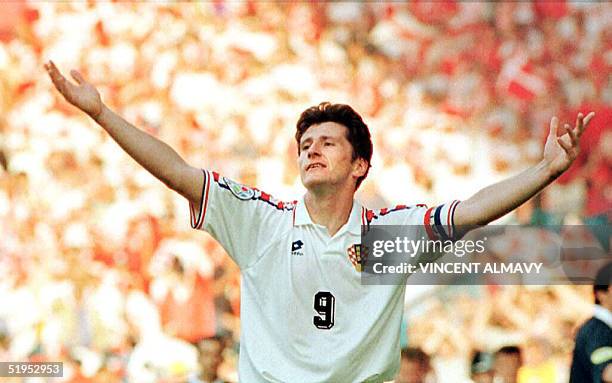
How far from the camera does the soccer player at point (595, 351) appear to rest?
2.85 m

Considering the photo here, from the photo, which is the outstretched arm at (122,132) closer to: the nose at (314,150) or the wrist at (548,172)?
the nose at (314,150)

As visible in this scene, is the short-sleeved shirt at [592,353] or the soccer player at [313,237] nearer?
the soccer player at [313,237]

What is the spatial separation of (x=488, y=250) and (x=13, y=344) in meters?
1.85

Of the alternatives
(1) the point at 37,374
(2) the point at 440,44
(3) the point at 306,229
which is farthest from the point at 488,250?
(3) the point at 306,229

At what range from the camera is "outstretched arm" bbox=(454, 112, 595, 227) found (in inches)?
81.6

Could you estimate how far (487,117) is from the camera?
14.6 ft

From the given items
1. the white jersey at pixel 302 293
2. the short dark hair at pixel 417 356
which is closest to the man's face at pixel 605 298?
the short dark hair at pixel 417 356

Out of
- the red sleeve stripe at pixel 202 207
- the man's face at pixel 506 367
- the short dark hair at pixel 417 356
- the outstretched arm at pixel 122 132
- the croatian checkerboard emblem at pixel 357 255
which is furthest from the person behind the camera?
the short dark hair at pixel 417 356

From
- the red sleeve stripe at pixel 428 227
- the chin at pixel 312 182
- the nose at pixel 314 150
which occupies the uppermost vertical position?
the nose at pixel 314 150

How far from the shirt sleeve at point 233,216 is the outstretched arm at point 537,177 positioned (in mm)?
445

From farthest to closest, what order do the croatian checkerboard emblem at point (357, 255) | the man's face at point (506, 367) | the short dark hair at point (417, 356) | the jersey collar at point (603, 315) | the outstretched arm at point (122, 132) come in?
the short dark hair at point (417, 356), the man's face at point (506, 367), the jersey collar at point (603, 315), the croatian checkerboard emblem at point (357, 255), the outstretched arm at point (122, 132)

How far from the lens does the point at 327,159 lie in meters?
2.26

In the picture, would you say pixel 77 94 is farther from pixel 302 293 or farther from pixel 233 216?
pixel 302 293

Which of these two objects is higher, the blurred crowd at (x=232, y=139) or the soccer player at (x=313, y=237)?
the blurred crowd at (x=232, y=139)
